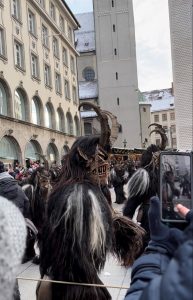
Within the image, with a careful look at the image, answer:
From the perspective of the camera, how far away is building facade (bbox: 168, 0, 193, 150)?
6.23 feet

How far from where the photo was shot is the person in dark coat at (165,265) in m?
1.02

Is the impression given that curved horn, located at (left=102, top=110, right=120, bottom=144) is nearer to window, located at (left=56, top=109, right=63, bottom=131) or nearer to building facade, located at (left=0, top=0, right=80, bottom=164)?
building facade, located at (left=0, top=0, right=80, bottom=164)

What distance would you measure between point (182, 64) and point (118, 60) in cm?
5784

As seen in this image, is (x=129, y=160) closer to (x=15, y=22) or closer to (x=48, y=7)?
(x=15, y=22)

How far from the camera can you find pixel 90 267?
266 cm

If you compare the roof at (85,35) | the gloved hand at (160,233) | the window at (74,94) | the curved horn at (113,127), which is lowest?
the gloved hand at (160,233)

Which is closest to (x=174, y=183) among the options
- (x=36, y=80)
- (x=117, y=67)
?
(x=36, y=80)

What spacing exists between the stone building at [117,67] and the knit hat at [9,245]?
5590cm

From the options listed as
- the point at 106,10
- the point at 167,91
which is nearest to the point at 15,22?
the point at 106,10

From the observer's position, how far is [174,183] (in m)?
1.67

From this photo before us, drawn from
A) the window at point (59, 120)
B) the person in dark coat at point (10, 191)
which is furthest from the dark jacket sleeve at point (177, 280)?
the window at point (59, 120)

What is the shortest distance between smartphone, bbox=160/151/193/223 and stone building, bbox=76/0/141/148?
183 ft

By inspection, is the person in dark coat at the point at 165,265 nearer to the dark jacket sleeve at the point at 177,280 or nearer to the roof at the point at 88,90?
the dark jacket sleeve at the point at 177,280

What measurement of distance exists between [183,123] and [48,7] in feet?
125
